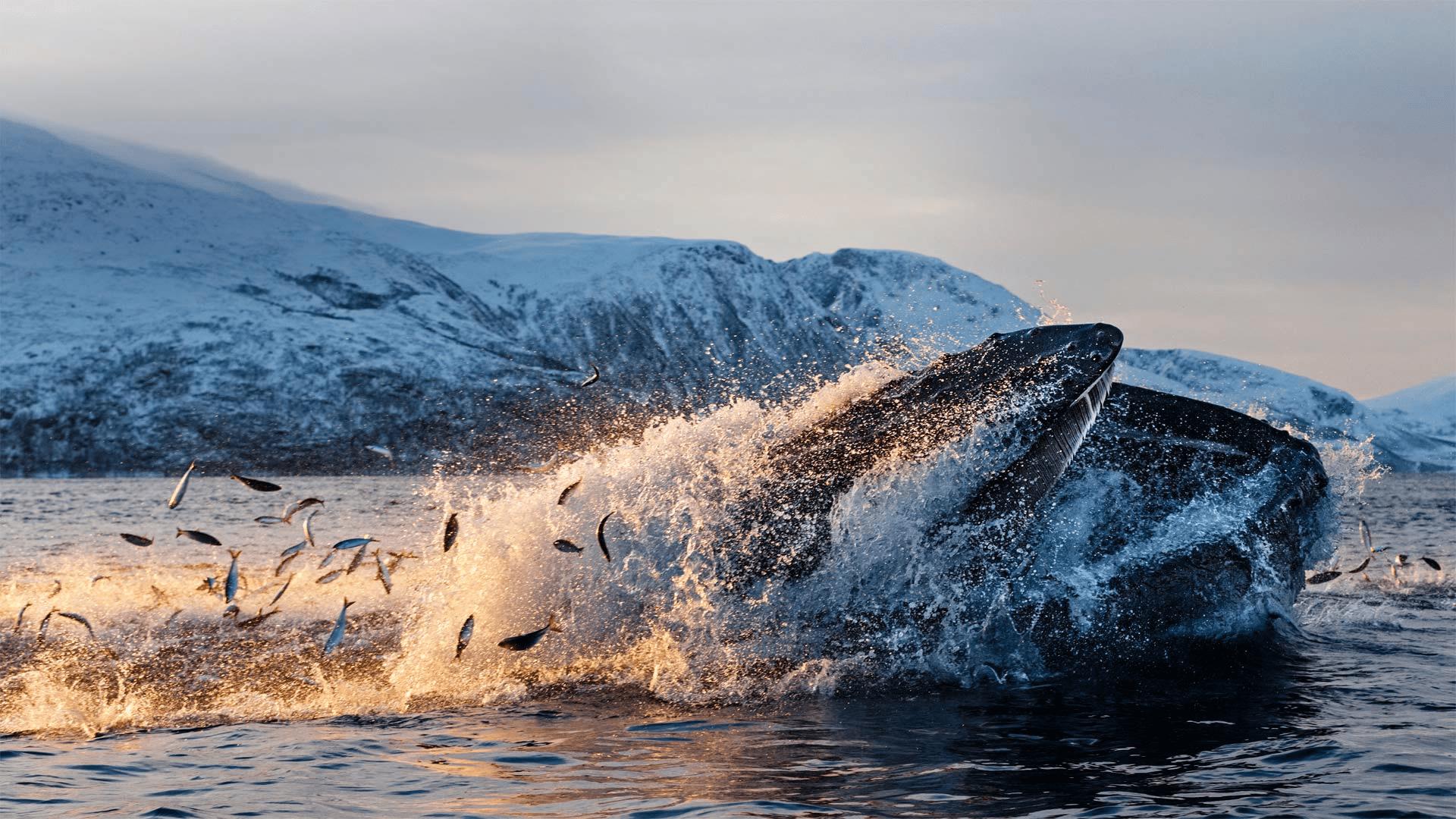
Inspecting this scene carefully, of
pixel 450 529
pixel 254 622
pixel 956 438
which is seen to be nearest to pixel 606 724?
pixel 450 529

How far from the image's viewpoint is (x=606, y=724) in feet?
33.8

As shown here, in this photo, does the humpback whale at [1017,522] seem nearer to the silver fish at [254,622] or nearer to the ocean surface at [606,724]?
the ocean surface at [606,724]

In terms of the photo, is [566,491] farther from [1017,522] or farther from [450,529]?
[1017,522]

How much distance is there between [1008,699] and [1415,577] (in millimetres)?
13952

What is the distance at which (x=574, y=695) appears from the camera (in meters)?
11.4

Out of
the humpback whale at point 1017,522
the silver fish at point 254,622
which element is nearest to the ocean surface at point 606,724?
the silver fish at point 254,622

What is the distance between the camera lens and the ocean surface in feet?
26.3

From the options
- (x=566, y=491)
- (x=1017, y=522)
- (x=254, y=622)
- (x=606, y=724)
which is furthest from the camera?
(x=254, y=622)

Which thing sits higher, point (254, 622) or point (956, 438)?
point (956, 438)

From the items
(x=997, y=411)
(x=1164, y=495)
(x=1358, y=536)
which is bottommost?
(x=1358, y=536)

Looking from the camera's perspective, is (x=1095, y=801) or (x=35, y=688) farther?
(x=35, y=688)

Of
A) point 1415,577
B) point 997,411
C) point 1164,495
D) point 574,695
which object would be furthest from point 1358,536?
point 574,695

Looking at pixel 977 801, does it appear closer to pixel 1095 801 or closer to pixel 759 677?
pixel 1095 801

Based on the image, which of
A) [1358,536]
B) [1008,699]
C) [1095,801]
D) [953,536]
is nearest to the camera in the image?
[1095,801]
